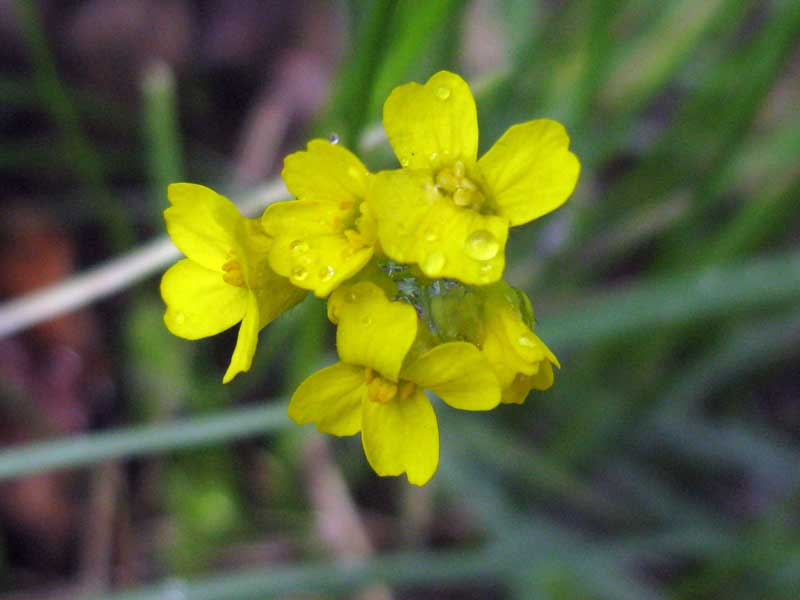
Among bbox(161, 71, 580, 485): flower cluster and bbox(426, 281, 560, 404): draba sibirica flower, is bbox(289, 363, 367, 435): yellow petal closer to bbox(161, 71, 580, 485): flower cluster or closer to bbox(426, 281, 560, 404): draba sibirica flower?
bbox(161, 71, 580, 485): flower cluster

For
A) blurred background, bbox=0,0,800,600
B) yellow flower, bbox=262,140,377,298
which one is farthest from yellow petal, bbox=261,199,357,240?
blurred background, bbox=0,0,800,600

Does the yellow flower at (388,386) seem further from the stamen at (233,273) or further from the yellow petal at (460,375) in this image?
the stamen at (233,273)

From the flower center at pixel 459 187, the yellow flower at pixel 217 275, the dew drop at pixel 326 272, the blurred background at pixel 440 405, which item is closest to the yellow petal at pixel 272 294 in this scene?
the yellow flower at pixel 217 275

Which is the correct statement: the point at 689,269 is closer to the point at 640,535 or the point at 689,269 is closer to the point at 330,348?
the point at 640,535

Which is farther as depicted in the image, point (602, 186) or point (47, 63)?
point (602, 186)

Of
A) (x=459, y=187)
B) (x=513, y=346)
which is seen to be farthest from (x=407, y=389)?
(x=459, y=187)

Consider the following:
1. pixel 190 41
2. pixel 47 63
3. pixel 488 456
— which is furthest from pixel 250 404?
pixel 190 41
